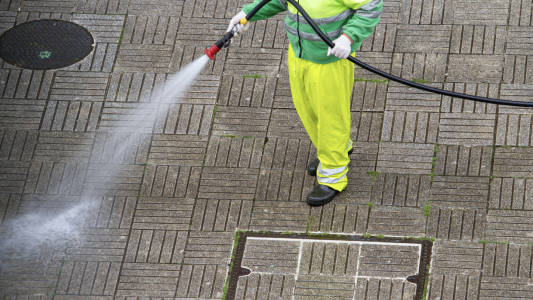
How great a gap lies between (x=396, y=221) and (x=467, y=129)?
110 cm

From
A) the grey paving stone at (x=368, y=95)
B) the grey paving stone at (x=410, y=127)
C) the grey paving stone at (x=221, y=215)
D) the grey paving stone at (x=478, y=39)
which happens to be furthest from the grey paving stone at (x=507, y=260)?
the grey paving stone at (x=478, y=39)

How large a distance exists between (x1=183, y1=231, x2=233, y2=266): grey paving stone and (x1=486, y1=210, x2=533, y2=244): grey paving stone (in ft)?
6.36

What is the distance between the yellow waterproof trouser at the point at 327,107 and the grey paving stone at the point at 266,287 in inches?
33.1

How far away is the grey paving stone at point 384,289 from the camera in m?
4.60

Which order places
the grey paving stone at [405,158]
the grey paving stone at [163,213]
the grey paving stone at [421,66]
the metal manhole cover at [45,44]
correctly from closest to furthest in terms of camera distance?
the grey paving stone at [163,213] < the grey paving stone at [405,158] < the grey paving stone at [421,66] < the metal manhole cover at [45,44]

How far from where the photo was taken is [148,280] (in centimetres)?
486

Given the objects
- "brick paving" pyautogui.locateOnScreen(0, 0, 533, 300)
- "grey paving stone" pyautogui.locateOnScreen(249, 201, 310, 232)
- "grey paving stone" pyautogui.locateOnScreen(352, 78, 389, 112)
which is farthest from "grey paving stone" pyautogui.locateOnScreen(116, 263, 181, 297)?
"grey paving stone" pyautogui.locateOnScreen(352, 78, 389, 112)

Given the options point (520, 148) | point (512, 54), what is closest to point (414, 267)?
point (520, 148)

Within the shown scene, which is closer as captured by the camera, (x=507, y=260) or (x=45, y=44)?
(x=507, y=260)

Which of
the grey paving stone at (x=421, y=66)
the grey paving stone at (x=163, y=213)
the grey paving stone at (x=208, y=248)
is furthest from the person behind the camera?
the grey paving stone at (x=421, y=66)

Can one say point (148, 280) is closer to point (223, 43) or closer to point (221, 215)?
point (221, 215)

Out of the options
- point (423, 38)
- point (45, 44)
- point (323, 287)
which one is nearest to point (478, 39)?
point (423, 38)

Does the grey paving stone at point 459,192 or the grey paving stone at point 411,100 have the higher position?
the grey paving stone at point 411,100

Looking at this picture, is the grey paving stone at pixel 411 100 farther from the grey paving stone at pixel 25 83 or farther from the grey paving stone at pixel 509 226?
the grey paving stone at pixel 25 83
